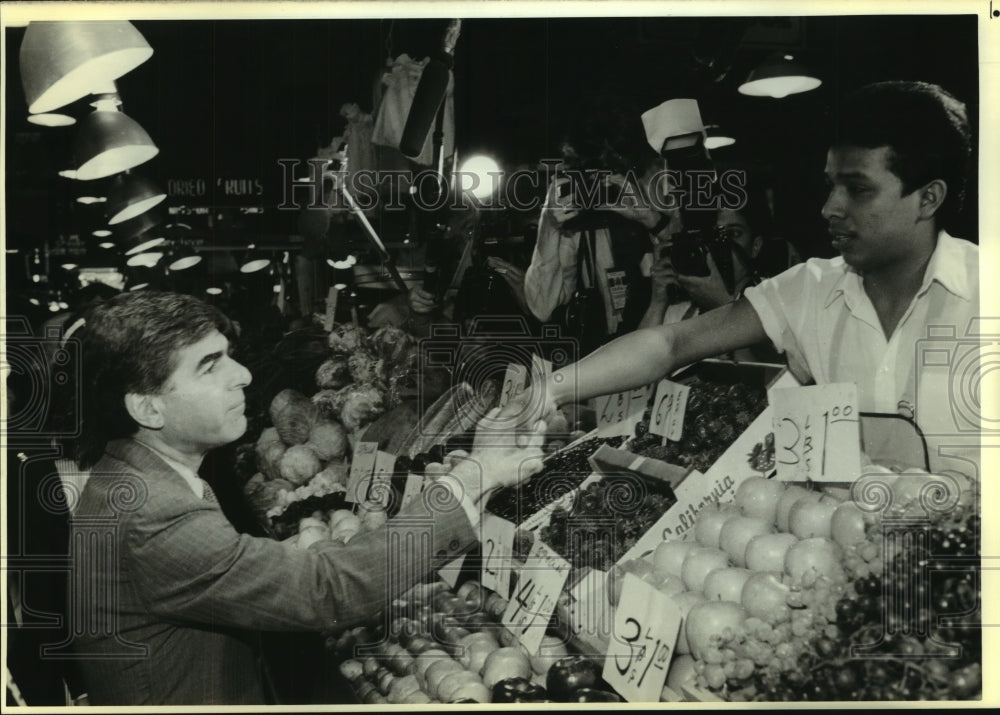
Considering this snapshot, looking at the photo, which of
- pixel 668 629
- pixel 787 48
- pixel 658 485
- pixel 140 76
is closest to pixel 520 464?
pixel 658 485

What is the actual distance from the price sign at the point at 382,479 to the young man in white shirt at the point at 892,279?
141 cm

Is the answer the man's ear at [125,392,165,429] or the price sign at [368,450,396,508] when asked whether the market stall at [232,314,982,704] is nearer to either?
the price sign at [368,450,396,508]

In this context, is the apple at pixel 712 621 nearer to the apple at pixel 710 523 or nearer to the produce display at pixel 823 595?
the produce display at pixel 823 595

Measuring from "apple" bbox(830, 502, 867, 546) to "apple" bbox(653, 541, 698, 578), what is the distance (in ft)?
1.57

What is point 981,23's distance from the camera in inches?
151

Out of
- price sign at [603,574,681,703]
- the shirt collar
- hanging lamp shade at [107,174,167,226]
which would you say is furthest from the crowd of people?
price sign at [603,574,681,703]

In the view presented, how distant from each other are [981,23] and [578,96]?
1.47 metres

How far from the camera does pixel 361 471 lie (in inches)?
163

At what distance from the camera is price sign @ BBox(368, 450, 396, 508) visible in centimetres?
407

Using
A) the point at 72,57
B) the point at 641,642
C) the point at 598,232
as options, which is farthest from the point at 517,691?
the point at 72,57

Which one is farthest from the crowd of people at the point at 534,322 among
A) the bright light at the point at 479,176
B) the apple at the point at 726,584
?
the apple at the point at 726,584

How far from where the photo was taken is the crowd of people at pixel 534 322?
375 centimetres

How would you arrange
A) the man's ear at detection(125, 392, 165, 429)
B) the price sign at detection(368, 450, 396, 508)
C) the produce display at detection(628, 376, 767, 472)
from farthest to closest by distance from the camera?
the price sign at detection(368, 450, 396, 508) → the man's ear at detection(125, 392, 165, 429) → the produce display at detection(628, 376, 767, 472)

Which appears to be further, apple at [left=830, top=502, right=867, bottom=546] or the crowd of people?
the crowd of people
